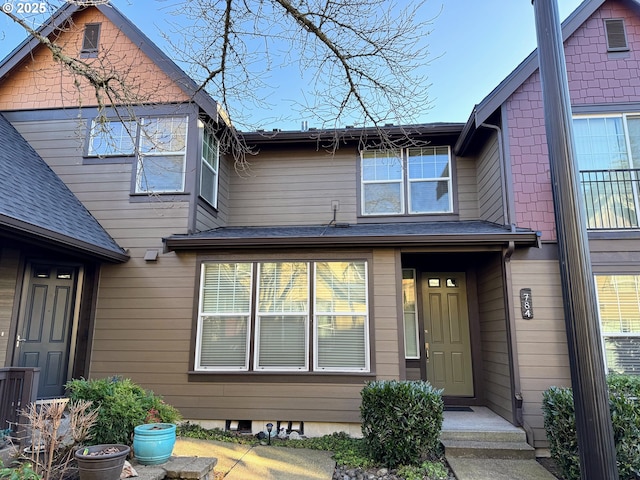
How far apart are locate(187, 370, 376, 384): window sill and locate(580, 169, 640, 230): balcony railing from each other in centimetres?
Result: 393

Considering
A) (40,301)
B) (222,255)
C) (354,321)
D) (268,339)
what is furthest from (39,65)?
(354,321)

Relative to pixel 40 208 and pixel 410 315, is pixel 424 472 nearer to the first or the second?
pixel 410 315

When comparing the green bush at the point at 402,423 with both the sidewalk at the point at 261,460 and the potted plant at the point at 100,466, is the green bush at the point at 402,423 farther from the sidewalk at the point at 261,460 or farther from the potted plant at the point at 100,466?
the potted plant at the point at 100,466

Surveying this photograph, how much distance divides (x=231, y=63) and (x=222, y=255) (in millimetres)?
2754

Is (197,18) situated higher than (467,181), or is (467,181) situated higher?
(197,18)

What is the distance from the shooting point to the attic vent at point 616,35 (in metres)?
6.21

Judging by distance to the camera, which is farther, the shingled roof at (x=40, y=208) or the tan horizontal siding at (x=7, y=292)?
the tan horizontal siding at (x=7, y=292)

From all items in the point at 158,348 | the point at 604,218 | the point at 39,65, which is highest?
the point at 39,65

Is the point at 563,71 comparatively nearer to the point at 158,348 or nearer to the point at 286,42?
the point at 286,42

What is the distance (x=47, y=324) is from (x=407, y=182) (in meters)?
6.31

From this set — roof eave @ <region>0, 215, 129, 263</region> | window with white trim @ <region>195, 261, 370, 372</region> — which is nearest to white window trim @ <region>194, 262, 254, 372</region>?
window with white trim @ <region>195, 261, 370, 372</region>

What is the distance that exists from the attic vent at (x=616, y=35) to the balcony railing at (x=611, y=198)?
6.59ft

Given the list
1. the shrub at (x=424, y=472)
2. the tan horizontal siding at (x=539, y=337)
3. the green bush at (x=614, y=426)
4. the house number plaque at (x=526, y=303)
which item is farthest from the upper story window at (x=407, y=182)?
the shrub at (x=424, y=472)

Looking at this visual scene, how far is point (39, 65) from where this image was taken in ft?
23.7
